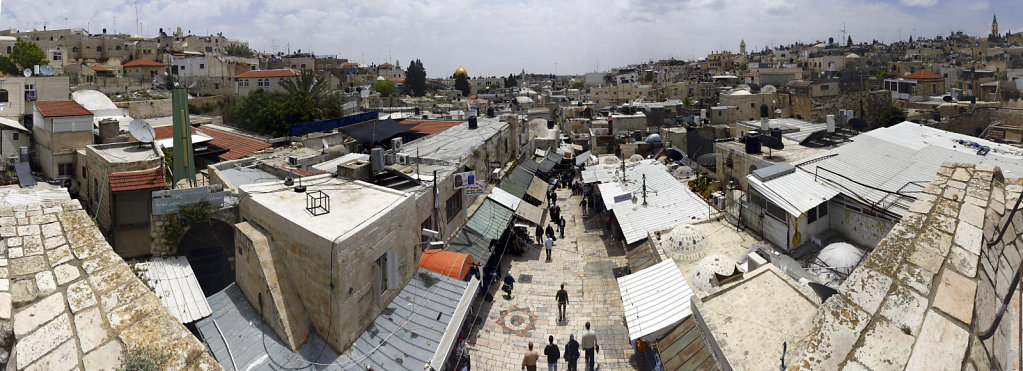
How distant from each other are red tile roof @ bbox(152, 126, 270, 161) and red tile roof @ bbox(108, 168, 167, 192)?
32.8ft

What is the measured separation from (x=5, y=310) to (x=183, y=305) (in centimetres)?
812

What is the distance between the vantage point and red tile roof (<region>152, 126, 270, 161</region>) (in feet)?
75.0

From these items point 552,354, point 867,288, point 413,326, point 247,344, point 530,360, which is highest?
point 867,288

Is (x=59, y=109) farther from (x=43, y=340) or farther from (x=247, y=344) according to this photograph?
(x=43, y=340)

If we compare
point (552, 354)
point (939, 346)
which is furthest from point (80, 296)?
point (552, 354)

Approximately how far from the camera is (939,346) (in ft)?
8.89

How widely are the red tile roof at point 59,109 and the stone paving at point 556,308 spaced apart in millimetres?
14305

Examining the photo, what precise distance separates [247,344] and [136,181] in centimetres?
556

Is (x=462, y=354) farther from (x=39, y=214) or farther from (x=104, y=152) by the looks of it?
(x=104, y=152)

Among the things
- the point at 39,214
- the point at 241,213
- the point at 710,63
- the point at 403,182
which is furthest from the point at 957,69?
the point at 39,214

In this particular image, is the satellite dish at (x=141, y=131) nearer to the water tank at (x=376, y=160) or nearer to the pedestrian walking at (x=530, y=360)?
the water tank at (x=376, y=160)


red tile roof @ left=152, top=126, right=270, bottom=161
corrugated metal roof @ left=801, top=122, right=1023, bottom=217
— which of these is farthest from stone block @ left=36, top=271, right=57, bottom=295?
red tile roof @ left=152, top=126, right=270, bottom=161

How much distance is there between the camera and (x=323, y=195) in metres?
11.3

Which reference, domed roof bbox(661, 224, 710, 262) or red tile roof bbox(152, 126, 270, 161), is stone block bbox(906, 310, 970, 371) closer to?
domed roof bbox(661, 224, 710, 262)
